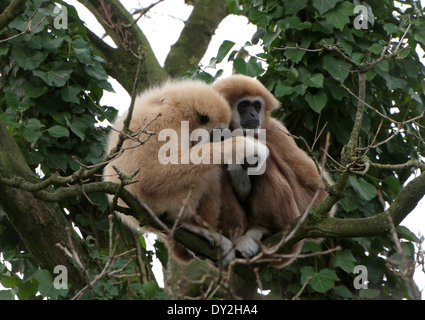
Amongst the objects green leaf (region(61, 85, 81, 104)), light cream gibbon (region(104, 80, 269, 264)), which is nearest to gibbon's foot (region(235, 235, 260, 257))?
light cream gibbon (region(104, 80, 269, 264))

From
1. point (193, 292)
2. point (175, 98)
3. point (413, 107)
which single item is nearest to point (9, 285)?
point (193, 292)

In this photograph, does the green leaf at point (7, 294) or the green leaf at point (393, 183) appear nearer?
the green leaf at point (7, 294)

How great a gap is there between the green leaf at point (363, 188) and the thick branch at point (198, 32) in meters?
3.44

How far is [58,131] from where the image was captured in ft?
18.2

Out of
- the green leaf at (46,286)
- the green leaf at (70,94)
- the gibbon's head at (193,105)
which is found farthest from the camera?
the green leaf at (70,94)

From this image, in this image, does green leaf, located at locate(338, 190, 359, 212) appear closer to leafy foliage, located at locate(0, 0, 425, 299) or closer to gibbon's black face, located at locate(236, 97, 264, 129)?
leafy foliage, located at locate(0, 0, 425, 299)

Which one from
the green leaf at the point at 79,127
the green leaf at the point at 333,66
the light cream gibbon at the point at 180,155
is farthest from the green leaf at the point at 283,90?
the green leaf at the point at 79,127

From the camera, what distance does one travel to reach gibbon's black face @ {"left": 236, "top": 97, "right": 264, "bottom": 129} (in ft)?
18.6

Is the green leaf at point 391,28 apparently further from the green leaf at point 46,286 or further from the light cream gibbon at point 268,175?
the green leaf at point 46,286

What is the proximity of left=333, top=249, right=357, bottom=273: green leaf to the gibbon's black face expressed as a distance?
64.2 inches

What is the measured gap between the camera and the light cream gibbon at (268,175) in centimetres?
496

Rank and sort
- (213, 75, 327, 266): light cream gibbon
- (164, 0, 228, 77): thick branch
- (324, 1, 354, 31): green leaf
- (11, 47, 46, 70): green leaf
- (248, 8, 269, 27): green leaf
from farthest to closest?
1. (164, 0, 228, 77): thick branch
2. (248, 8, 269, 27): green leaf
3. (324, 1, 354, 31): green leaf
4. (11, 47, 46, 70): green leaf
5. (213, 75, 327, 266): light cream gibbon

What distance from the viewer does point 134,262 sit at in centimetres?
617

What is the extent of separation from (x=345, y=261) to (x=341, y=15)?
2.58m
